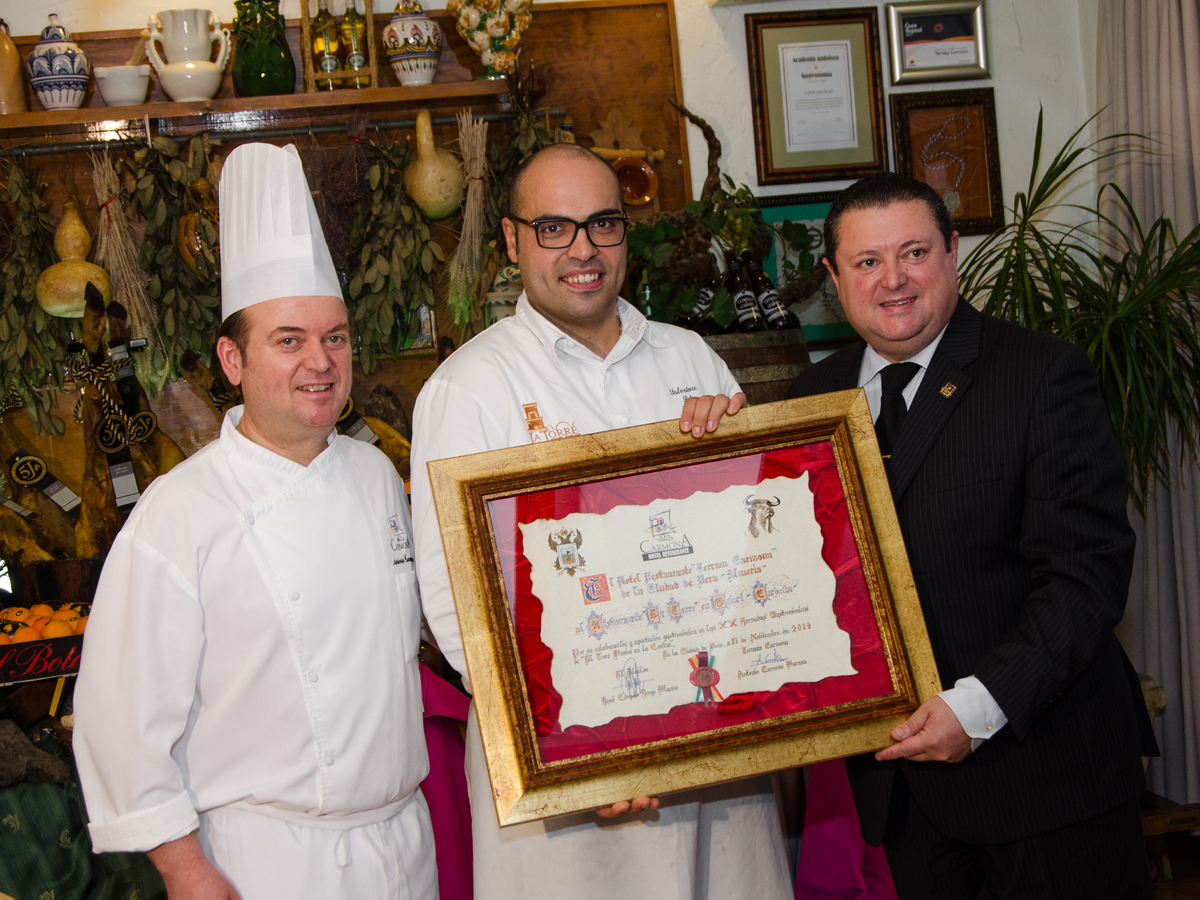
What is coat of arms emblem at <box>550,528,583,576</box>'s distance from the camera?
5.17ft

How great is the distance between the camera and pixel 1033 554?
1.68 meters

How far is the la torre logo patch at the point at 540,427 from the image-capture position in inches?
74.3

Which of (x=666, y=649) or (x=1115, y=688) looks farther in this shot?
(x=1115, y=688)

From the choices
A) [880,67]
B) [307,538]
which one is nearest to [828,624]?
[307,538]

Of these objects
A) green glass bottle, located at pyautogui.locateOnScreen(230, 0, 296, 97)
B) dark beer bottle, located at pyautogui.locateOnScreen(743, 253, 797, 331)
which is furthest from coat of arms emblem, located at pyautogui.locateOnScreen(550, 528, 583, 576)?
green glass bottle, located at pyautogui.locateOnScreen(230, 0, 296, 97)

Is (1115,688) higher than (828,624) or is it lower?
lower

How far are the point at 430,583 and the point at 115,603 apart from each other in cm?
52

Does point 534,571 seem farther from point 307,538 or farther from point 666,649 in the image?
point 307,538

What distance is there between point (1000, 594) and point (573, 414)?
0.86 meters

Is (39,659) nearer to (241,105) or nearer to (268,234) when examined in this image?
(268,234)

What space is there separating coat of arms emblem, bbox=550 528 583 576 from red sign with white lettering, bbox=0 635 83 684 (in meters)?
1.59

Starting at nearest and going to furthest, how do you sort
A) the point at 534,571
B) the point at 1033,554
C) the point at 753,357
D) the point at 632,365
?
the point at 534,571 → the point at 1033,554 → the point at 632,365 → the point at 753,357
